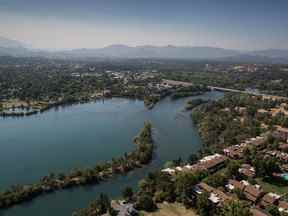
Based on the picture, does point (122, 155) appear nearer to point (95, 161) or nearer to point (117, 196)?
point (95, 161)

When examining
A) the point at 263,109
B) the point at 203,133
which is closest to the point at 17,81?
the point at 203,133

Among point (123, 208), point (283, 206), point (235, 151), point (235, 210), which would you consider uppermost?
point (235, 210)

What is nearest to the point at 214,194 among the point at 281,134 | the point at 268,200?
the point at 268,200

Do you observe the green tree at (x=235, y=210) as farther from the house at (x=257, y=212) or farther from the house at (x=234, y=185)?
the house at (x=234, y=185)

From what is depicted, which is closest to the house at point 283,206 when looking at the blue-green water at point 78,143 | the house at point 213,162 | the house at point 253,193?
the house at point 253,193

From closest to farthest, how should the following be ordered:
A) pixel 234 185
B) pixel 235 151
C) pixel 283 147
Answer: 1. pixel 234 185
2. pixel 235 151
3. pixel 283 147

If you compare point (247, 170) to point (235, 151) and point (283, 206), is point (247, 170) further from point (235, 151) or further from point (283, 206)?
point (283, 206)
